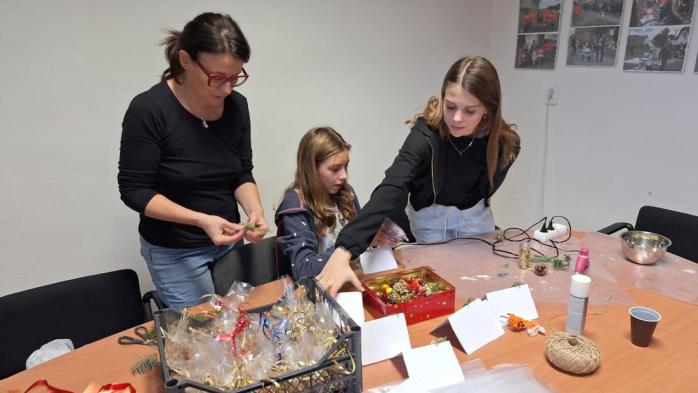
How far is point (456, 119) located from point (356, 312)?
747 millimetres

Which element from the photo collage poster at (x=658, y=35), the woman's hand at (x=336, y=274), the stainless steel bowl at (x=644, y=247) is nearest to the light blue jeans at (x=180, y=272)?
the woman's hand at (x=336, y=274)

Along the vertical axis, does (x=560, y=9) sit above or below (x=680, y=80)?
above

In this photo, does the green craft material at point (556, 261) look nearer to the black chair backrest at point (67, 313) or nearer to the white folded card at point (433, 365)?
the white folded card at point (433, 365)

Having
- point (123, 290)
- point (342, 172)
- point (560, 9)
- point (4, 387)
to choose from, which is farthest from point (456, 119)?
point (560, 9)

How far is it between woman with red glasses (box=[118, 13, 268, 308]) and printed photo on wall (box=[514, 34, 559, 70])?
2129mm

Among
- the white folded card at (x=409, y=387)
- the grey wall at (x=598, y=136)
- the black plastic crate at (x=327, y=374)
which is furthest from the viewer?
the grey wall at (x=598, y=136)

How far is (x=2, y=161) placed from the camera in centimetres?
181

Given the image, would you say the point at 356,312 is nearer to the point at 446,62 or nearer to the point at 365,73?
the point at 365,73

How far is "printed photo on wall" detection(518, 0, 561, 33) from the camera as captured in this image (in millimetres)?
2799

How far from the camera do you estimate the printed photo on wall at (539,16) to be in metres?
2.80

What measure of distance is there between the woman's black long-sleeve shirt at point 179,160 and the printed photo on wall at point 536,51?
2.12m

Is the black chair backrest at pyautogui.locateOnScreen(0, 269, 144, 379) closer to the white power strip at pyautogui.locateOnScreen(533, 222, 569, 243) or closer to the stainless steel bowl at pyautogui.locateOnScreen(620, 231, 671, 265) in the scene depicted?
the white power strip at pyautogui.locateOnScreen(533, 222, 569, 243)

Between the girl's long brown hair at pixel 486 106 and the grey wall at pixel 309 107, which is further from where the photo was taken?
the grey wall at pixel 309 107

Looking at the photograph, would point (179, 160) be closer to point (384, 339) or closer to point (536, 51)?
point (384, 339)
